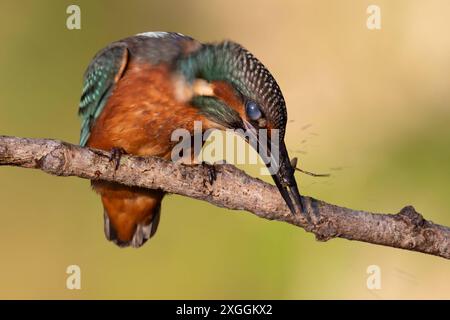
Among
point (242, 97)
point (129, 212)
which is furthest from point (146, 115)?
point (129, 212)

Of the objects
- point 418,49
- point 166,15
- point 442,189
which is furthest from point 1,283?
point 418,49

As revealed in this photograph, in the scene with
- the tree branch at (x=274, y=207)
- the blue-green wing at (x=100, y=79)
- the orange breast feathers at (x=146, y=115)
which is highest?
the blue-green wing at (x=100, y=79)

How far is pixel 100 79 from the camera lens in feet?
14.5

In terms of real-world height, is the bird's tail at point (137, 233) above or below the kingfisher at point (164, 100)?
below

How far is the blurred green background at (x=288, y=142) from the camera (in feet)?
17.1

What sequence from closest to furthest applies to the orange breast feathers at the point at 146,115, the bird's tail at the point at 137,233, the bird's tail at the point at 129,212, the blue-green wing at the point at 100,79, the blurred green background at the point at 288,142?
1. the orange breast feathers at the point at 146,115
2. the blue-green wing at the point at 100,79
3. the bird's tail at the point at 129,212
4. the bird's tail at the point at 137,233
5. the blurred green background at the point at 288,142

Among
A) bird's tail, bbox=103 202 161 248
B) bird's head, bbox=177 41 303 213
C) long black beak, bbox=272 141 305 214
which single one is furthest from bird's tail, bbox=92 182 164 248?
long black beak, bbox=272 141 305 214

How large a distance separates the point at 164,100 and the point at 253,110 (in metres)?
0.57

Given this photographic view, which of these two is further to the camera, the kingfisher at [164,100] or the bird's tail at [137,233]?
the bird's tail at [137,233]

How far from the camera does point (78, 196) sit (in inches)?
215

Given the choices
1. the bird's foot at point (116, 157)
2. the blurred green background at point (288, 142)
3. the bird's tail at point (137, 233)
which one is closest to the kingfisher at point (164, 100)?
the bird's foot at point (116, 157)

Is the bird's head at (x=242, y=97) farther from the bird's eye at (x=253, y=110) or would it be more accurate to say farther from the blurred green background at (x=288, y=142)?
the blurred green background at (x=288, y=142)

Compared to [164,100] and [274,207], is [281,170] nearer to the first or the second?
[274,207]

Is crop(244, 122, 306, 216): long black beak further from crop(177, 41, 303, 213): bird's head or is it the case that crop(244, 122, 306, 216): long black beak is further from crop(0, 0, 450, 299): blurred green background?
crop(0, 0, 450, 299): blurred green background
